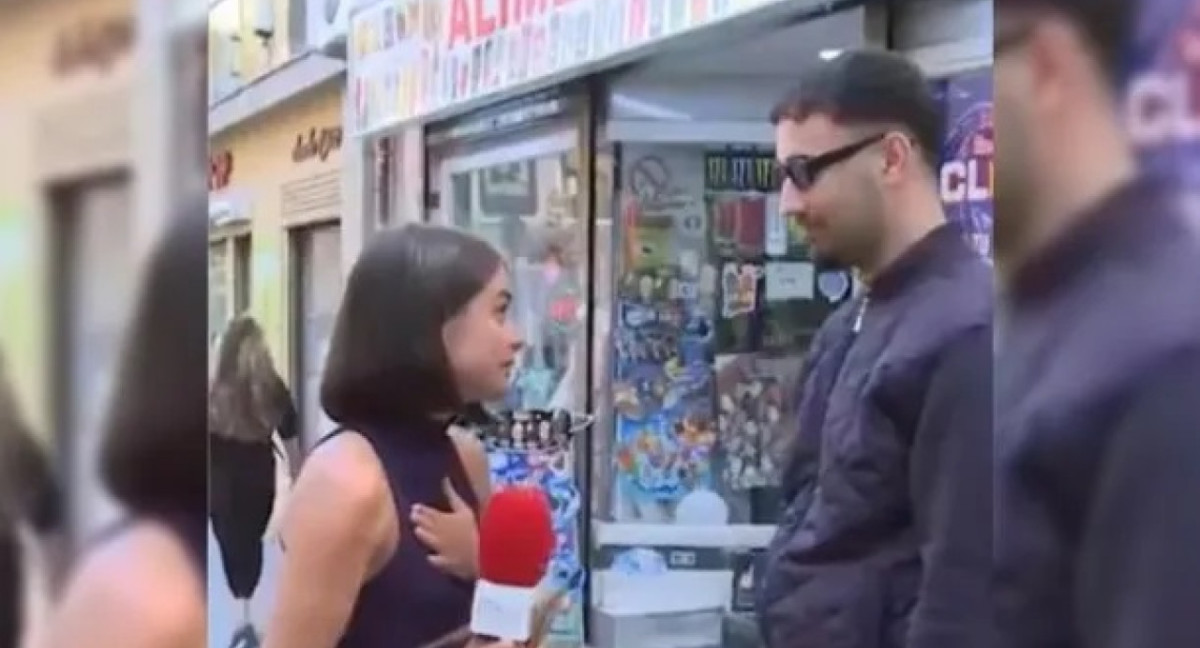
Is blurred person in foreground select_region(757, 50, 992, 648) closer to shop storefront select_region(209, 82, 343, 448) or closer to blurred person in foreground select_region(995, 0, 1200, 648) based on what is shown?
blurred person in foreground select_region(995, 0, 1200, 648)

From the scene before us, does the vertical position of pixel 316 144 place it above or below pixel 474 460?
above

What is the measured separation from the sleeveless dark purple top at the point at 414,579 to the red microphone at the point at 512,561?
0.03m

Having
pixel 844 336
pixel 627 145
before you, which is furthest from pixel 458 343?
pixel 844 336

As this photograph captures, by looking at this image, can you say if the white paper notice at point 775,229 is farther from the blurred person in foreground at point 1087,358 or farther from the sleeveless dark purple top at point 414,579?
the sleeveless dark purple top at point 414,579

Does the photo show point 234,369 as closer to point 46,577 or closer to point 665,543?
point 46,577

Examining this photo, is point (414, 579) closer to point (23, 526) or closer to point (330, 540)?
point (330, 540)

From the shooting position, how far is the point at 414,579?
2.27 meters

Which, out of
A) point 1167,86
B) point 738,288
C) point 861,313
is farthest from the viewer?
point 738,288

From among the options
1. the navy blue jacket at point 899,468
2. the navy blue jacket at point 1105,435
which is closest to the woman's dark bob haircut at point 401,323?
the navy blue jacket at point 899,468

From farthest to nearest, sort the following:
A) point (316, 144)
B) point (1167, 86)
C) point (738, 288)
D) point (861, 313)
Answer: point (316, 144), point (738, 288), point (861, 313), point (1167, 86)

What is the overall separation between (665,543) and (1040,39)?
0.73m

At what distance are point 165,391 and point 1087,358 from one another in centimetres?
104

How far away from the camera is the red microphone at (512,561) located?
222cm

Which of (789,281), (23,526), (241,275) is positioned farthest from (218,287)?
(789,281)
